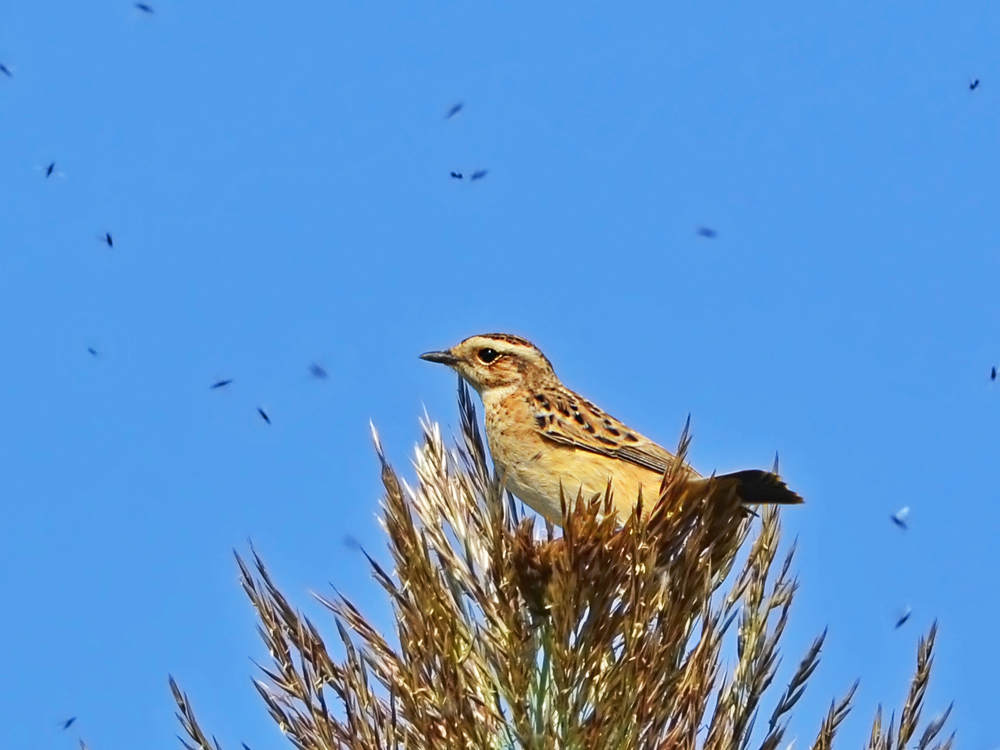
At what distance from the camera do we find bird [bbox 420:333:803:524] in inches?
248

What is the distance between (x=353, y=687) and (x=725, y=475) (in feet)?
4.49

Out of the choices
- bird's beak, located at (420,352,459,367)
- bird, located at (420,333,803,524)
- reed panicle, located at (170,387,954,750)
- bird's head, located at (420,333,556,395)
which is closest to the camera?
reed panicle, located at (170,387,954,750)

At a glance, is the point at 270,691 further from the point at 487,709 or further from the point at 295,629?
the point at 487,709

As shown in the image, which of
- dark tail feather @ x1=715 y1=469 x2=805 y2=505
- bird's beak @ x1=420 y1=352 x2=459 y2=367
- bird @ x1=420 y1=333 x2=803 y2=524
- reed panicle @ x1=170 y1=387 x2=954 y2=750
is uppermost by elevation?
bird's beak @ x1=420 y1=352 x2=459 y2=367

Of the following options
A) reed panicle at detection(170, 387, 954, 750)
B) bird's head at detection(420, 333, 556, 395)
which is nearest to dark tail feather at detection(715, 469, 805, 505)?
reed panicle at detection(170, 387, 954, 750)

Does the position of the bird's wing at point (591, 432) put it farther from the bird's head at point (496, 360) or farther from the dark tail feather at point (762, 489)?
the dark tail feather at point (762, 489)

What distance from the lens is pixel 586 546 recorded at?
3691 mm

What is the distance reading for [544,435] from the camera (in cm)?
655

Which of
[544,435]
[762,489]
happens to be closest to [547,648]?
[762,489]

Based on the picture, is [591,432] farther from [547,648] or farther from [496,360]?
[547,648]

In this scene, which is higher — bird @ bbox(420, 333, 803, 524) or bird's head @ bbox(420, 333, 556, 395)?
bird's head @ bbox(420, 333, 556, 395)

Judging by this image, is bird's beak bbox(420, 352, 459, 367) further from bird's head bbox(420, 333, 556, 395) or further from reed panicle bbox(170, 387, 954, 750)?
reed panicle bbox(170, 387, 954, 750)

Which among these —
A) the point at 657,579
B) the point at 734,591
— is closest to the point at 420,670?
the point at 657,579

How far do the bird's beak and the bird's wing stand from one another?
470 millimetres
